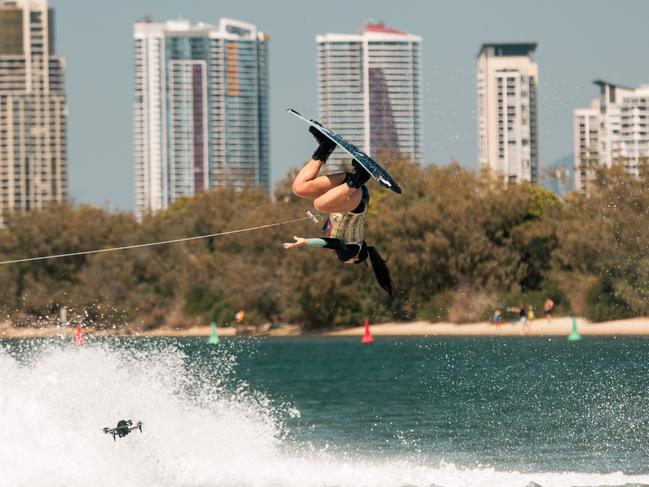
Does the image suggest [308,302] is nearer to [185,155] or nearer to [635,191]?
[635,191]

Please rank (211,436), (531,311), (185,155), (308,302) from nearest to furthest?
1. (211,436)
2. (531,311)
3. (308,302)
4. (185,155)

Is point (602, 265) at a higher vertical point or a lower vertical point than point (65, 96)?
lower

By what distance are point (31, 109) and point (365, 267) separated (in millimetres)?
151273

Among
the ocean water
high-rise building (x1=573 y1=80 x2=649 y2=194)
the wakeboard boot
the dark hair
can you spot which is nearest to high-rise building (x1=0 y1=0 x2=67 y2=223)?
high-rise building (x1=573 y1=80 x2=649 y2=194)

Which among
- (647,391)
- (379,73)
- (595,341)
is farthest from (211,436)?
(595,341)

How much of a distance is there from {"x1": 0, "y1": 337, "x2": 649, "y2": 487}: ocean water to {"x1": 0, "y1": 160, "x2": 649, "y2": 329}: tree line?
52.4ft

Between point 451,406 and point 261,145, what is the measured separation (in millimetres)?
172646

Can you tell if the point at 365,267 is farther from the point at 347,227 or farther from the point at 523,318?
the point at 347,227

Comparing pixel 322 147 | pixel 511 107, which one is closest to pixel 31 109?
pixel 511 107

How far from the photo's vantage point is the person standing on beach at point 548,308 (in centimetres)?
5112

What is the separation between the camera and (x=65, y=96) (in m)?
198

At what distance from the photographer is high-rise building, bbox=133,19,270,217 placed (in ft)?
631

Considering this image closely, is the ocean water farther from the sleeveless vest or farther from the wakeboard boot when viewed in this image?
the wakeboard boot

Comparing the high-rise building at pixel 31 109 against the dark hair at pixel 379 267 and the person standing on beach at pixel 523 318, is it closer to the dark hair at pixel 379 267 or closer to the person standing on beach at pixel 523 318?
the person standing on beach at pixel 523 318
